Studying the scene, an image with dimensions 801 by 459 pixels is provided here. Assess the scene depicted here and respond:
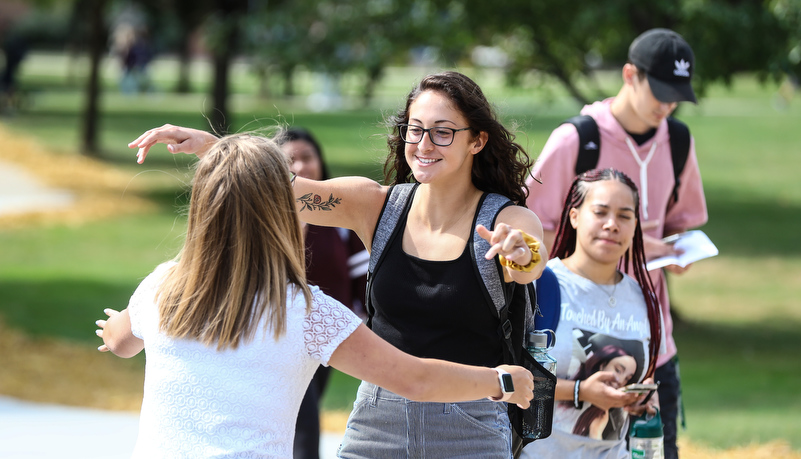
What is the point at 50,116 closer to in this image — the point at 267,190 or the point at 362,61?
the point at 362,61

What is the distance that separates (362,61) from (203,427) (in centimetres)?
881

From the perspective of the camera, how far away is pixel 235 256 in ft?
7.95

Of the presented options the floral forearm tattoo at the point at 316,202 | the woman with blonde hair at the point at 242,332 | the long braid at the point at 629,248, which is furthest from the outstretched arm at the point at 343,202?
the long braid at the point at 629,248

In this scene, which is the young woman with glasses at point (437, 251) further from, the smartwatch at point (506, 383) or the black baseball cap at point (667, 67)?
the black baseball cap at point (667, 67)

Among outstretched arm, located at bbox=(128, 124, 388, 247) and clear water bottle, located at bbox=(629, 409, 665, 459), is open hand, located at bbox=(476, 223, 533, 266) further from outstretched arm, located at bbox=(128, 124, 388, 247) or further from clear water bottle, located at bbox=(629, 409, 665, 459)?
clear water bottle, located at bbox=(629, 409, 665, 459)

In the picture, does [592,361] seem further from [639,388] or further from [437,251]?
[437,251]

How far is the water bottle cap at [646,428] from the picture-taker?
3.63 metres

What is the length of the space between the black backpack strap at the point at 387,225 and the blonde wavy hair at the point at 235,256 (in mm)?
535

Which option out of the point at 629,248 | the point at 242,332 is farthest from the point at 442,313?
the point at 629,248

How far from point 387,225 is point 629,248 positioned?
1223 mm

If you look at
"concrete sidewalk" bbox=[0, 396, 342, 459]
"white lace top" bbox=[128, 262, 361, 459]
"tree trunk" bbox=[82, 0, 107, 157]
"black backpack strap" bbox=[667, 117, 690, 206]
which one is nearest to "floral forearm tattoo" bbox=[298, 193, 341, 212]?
"white lace top" bbox=[128, 262, 361, 459]

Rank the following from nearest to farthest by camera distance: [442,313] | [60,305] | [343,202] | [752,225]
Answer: [442,313] < [343,202] < [60,305] < [752,225]

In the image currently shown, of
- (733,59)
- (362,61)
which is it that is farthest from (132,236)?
(733,59)

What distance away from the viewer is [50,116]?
96.5 feet
